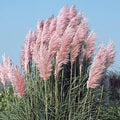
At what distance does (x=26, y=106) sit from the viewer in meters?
5.08

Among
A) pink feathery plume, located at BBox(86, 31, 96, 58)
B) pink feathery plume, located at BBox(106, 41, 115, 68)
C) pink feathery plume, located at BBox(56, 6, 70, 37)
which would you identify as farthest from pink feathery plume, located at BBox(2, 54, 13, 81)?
pink feathery plume, located at BBox(106, 41, 115, 68)

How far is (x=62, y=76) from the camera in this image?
5.22 meters

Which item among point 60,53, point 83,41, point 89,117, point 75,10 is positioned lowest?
point 89,117

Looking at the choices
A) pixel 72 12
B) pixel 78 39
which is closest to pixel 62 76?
pixel 78 39

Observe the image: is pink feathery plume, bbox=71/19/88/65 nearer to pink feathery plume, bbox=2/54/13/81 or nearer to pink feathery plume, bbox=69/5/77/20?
pink feathery plume, bbox=69/5/77/20

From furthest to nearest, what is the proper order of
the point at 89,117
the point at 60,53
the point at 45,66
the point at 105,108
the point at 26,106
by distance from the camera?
1. the point at 105,108
2. the point at 89,117
3. the point at 26,106
4. the point at 60,53
5. the point at 45,66

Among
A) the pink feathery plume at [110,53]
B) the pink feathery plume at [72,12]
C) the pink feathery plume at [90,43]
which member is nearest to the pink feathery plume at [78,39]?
the pink feathery plume at [90,43]

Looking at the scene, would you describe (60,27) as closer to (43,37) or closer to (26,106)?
(43,37)

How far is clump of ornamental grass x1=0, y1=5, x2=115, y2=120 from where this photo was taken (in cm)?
473

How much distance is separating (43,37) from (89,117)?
163 centimetres

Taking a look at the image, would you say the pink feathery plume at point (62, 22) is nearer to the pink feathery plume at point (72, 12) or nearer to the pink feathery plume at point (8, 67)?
the pink feathery plume at point (72, 12)

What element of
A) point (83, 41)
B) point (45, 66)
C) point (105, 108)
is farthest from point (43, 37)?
point (105, 108)

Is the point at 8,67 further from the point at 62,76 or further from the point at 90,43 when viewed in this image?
the point at 90,43

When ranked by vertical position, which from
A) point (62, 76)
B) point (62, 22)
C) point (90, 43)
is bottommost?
point (62, 76)
